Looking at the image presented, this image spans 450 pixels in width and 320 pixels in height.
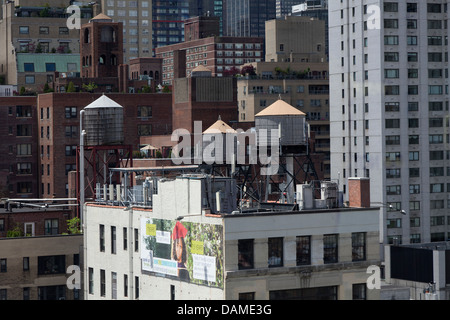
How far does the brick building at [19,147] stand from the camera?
162 m

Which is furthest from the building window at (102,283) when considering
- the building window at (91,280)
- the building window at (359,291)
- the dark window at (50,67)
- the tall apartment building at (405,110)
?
the dark window at (50,67)

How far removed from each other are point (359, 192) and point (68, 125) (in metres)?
98.1

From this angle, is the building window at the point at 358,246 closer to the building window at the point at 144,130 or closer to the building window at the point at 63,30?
the building window at the point at 144,130

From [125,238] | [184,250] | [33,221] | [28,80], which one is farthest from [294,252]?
[28,80]

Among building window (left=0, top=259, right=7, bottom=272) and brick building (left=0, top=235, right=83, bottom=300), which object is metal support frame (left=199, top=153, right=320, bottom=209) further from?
building window (left=0, top=259, right=7, bottom=272)

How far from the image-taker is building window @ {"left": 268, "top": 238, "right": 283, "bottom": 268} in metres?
56.5

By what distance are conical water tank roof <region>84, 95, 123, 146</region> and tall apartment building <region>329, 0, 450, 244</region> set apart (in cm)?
5313

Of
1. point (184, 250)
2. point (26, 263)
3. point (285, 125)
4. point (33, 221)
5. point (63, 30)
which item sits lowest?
point (26, 263)

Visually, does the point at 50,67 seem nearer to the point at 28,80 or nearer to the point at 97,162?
the point at 28,80

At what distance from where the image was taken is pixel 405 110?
154000mm

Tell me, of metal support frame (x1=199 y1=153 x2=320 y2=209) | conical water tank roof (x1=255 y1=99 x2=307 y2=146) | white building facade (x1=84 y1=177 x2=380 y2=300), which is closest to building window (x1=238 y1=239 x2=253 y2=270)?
white building facade (x1=84 y1=177 x2=380 y2=300)
